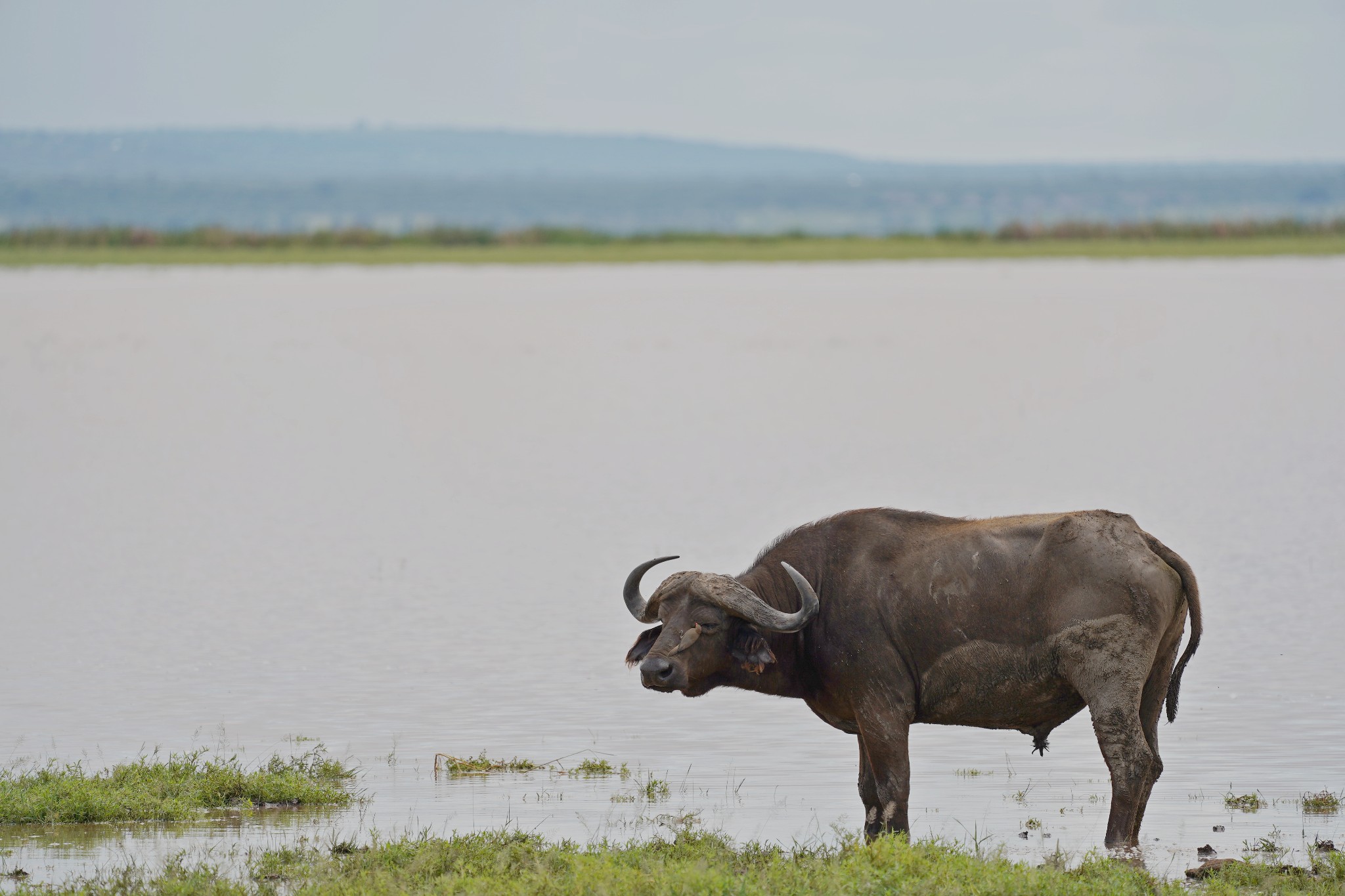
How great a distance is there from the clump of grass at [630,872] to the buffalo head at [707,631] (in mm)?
847

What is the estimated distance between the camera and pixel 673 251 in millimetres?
78062

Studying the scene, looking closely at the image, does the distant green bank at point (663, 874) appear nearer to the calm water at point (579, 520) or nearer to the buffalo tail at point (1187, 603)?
the calm water at point (579, 520)

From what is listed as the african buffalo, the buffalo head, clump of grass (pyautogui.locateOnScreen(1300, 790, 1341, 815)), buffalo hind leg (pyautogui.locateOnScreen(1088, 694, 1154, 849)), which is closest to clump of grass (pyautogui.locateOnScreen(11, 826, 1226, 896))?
buffalo hind leg (pyautogui.locateOnScreen(1088, 694, 1154, 849))

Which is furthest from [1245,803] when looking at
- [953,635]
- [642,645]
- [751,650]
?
[642,645]

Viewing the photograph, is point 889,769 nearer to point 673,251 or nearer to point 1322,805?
point 1322,805

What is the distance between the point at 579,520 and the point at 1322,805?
471 inches

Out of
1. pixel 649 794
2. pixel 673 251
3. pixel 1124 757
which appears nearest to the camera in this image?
pixel 1124 757

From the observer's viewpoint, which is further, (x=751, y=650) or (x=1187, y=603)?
(x=751, y=650)

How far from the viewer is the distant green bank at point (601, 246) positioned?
6975 centimetres

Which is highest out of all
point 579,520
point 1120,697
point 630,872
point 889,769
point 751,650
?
point 579,520

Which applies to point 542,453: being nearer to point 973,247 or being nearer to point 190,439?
point 190,439

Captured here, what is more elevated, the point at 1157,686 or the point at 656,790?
the point at 1157,686

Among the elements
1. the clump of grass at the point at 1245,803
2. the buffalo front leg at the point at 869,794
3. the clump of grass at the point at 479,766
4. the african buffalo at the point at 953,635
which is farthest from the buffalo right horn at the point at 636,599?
the clump of grass at the point at 1245,803

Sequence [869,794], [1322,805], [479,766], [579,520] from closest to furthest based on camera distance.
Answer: [869,794] < [1322,805] < [479,766] < [579,520]
